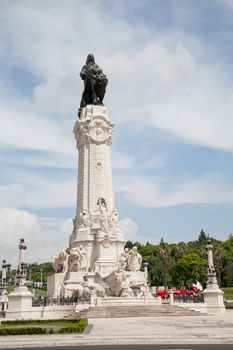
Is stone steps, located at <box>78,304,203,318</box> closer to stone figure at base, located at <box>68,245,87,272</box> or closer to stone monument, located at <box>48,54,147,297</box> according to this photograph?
stone monument, located at <box>48,54,147,297</box>

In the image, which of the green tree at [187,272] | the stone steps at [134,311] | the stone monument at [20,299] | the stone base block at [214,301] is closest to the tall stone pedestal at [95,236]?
the stone steps at [134,311]

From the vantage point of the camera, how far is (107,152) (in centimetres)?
4741

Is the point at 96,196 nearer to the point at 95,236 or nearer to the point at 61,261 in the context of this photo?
the point at 95,236

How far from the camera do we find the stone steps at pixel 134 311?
30062 mm

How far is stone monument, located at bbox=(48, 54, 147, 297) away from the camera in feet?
123

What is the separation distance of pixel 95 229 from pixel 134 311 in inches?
529

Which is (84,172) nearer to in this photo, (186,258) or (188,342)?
(188,342)

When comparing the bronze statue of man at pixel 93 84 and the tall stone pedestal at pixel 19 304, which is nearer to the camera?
the tall stone pedestal at pixel 19 304

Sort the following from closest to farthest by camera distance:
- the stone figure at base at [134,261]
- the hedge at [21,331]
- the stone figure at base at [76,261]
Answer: the hedge at [21,331], the stone figure at base at [76,261], the stone figure at base at [134,261]

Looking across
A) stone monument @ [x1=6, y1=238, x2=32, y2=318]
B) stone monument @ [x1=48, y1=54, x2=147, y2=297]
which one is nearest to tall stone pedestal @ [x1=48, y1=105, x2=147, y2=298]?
stone monument @ [x1=48, y1=54, x2=147, y2=297]

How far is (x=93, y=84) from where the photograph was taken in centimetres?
5097

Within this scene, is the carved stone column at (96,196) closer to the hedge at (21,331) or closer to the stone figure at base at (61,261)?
the stone figure at base at (61,261)

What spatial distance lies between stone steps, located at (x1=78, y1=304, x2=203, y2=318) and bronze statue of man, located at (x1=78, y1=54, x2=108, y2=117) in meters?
25.7

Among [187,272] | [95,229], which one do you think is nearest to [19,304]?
[95,229]
